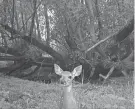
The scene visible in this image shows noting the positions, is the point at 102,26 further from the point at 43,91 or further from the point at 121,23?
the point at 43,91

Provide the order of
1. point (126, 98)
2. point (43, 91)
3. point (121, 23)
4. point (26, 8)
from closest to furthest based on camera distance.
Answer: point (126, 98) < point (43, 91) < point (121, 23) < point (26, 8)

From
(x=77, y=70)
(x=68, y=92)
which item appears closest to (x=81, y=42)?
(x=77, y=70)

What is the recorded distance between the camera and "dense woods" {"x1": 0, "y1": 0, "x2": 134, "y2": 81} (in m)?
15.1

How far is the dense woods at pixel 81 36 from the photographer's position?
49.6 feet

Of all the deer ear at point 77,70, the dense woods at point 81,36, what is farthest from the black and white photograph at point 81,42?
the deer ear at point 77,70

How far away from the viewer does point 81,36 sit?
56.3 ft

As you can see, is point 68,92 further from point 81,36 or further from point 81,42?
point 81,36

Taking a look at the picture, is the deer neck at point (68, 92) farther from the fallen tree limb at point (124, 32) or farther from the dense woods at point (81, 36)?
the dense woods at point (81, 36)

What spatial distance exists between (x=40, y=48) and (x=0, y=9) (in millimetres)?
3443

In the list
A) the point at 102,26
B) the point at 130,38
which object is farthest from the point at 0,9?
the point at 130,38

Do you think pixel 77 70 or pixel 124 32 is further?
pixel 124 32

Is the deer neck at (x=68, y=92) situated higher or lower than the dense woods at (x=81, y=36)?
lower

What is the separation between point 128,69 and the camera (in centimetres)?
1498

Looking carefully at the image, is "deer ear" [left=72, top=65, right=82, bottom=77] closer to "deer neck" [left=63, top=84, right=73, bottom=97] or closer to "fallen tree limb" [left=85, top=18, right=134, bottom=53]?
"deer neck" [left=63, top=84, right=73, bottom=97]
